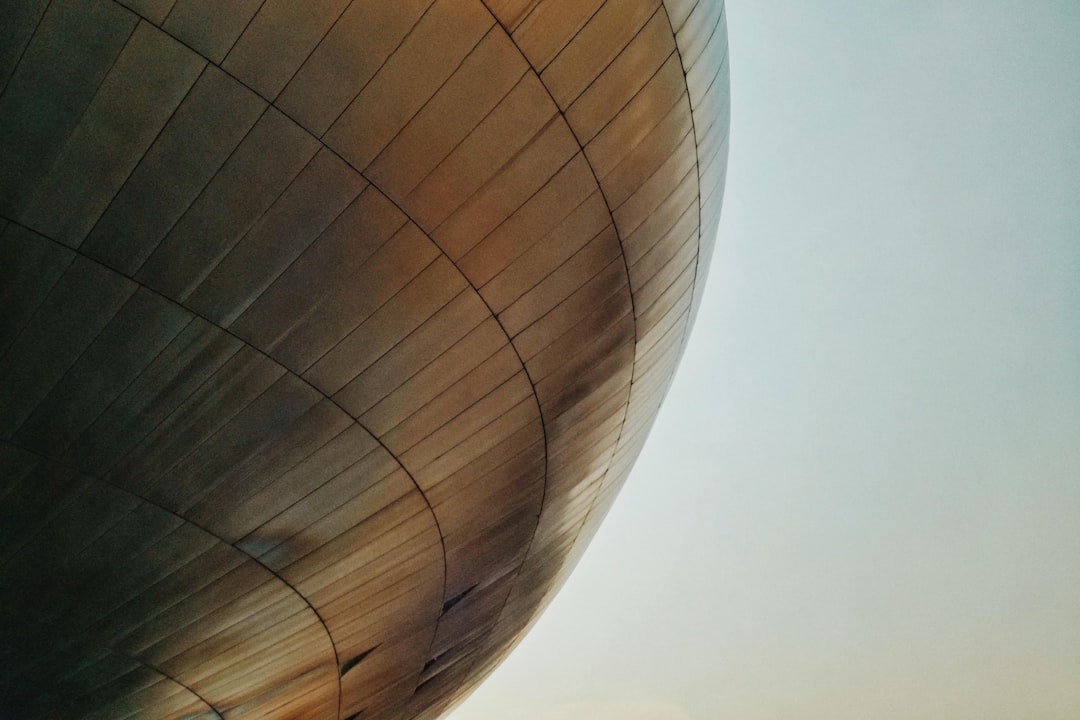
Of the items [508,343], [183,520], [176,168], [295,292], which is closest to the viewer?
[176,168]

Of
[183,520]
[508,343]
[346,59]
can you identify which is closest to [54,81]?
[346,59]

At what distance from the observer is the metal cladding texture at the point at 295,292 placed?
5688 mm

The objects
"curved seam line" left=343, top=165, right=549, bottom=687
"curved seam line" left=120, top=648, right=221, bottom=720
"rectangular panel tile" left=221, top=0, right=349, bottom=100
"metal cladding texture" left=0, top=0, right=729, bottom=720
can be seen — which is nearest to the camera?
"rectangular panel tile" left=221, top=0, right=349, bottom=100

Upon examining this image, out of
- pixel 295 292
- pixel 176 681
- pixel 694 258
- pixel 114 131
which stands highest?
pixel 694 258

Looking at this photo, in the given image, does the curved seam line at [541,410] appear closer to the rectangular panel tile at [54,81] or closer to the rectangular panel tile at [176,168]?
Result: the rectangular panel tile at [176,168]

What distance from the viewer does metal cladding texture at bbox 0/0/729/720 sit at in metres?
5.69

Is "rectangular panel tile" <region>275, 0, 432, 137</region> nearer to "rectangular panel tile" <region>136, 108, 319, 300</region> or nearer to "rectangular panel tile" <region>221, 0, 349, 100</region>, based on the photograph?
"rectangular panel tile" <region>221, 0, 349, 100</region>

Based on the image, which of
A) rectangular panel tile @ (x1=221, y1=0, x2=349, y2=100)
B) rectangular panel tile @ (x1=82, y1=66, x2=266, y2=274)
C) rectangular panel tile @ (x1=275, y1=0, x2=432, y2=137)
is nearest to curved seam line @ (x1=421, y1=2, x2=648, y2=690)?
rectangular panel tile @ (x1=275, y1=0, x2=432, y2=137)

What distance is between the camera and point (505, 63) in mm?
6438

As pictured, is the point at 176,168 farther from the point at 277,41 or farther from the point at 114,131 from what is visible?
the point at 277,41

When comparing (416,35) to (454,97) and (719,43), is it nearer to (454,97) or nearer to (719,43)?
(454,97)

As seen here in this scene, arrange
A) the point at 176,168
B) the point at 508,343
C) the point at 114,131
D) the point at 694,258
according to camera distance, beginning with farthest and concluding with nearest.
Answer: the point at 694,258
the point at 508,343
the point at 176,168
the point at 114,131

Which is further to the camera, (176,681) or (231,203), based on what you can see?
(176,681)

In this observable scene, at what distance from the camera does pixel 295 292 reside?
6609 millimetres
